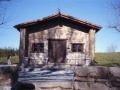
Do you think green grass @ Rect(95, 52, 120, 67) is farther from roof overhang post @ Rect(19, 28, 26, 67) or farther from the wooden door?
roof overhang post @ Rect(19, 28, 26, 67)

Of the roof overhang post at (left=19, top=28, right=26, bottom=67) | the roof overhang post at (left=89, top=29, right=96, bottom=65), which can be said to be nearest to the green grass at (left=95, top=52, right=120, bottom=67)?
the roof overhang post at (left=89, top=29, right=96, bottom=65)

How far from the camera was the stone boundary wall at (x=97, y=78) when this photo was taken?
14.9 ft

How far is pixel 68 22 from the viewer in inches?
595

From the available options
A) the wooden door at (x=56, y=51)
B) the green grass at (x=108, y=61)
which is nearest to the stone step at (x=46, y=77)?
the wooden door at (x=56, y=51)

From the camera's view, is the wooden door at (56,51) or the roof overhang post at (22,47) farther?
the wooden door at (56,51)

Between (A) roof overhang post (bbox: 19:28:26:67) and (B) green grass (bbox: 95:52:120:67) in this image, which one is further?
(B) green grass (bbox: 95:52:120:67)

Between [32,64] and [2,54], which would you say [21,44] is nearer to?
[32,64]

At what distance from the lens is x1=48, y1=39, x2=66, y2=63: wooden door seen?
49.3ft

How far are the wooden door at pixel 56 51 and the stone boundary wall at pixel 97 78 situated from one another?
407 inches

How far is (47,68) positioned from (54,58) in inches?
48.0

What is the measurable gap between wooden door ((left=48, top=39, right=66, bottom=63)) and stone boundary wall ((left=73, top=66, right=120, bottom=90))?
10.3 metres

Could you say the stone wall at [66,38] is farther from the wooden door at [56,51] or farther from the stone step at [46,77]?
the stone step at [46,77]

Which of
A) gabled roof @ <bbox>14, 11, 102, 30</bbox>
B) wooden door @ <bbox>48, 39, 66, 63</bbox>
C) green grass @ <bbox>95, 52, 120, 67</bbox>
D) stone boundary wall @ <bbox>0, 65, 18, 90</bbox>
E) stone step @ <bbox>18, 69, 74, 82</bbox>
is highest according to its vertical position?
gabled roof @ <bbox>14, 11, 102, 30</bbox>

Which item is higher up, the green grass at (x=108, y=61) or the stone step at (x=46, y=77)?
the green grass at (x=108, y=61)
